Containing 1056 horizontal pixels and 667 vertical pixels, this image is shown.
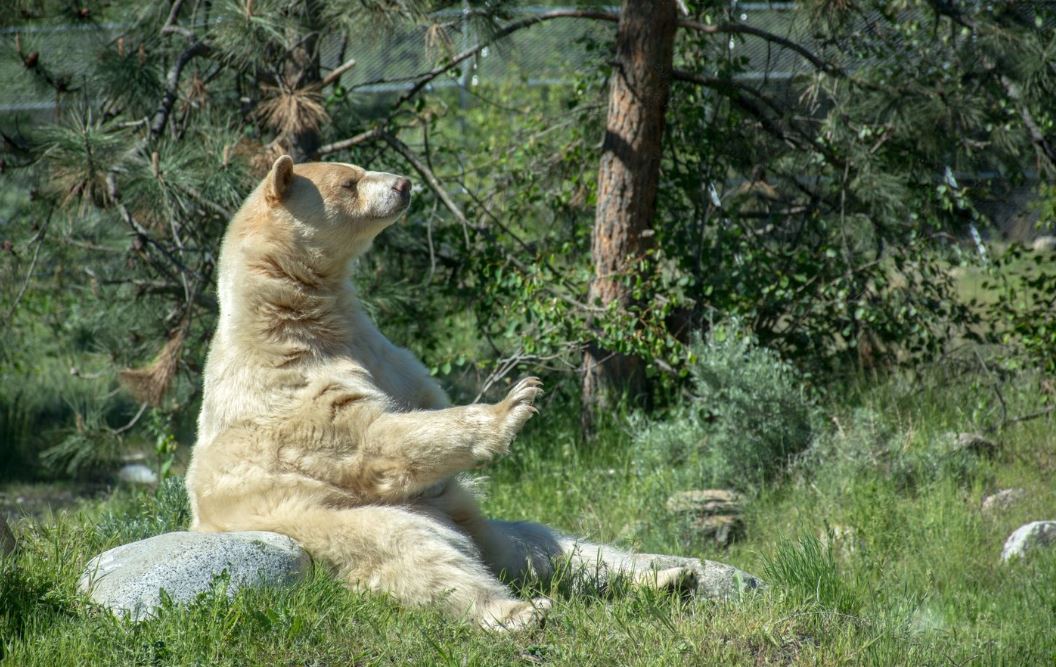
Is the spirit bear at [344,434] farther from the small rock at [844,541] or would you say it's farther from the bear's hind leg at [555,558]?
the small rock at [844,541]

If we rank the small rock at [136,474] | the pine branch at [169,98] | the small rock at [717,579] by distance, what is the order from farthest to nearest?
1. the small rock at [136,474]
2. the pine branch at [169,98]
3. the small rock at [717,579]

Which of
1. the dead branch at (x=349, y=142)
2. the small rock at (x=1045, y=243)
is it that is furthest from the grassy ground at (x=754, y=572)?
the small rock at (x=1045, y=243)

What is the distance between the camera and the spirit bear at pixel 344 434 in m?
4.10

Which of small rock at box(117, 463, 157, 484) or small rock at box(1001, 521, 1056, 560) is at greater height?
small rock at box(1001, 521, 1056, 560)

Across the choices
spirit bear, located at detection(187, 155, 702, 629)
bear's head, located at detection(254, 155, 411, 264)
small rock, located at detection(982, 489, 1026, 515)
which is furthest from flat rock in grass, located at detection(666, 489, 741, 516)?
bear's head, located at detection(254, 155, 411, 264)

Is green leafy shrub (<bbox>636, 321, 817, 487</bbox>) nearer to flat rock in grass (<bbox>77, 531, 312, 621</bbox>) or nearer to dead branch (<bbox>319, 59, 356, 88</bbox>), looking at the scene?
dead branch (<bbox>319, 59, 356, 88</bbox>)

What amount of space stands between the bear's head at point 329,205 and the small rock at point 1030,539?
11.4 ft

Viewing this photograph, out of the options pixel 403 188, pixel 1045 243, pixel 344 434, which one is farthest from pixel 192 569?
pixel 1045 243

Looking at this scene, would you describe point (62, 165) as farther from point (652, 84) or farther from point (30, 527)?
point (652, 84)

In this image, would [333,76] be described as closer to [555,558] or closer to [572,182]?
[572,182]

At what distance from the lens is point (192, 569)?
3938mm

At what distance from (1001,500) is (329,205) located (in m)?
4.07

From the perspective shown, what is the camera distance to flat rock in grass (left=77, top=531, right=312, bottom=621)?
3.90 metres

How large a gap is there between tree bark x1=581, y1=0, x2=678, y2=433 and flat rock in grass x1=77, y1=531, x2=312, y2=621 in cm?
375
